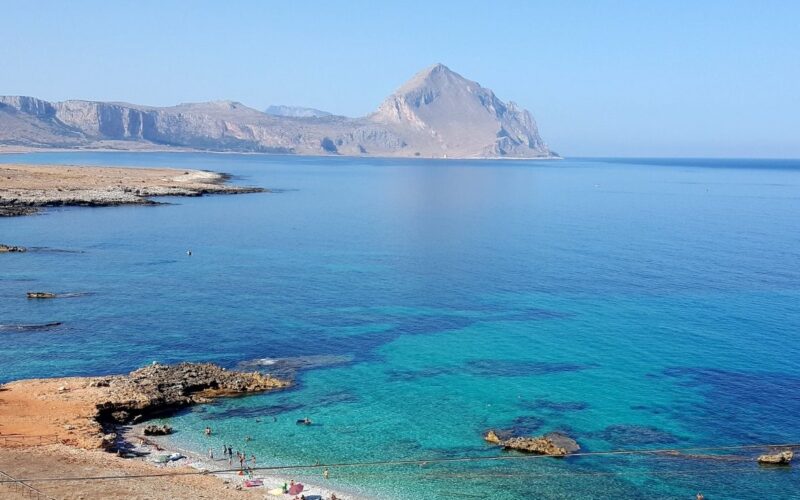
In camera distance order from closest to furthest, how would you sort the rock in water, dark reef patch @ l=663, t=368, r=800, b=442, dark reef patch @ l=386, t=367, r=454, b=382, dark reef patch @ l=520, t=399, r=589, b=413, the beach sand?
1. the beach sand
2. the rock in water
3. dark reef patch @ l=663, t=368, r=800, b=442
4. dark reef patch @ l=520, t=399, r=589, b=413
5. dark reef patch @ l=386, t=367, r=454, b=382

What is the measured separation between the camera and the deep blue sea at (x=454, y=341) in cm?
4338

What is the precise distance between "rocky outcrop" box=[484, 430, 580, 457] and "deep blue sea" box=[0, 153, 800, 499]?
0.79 meters

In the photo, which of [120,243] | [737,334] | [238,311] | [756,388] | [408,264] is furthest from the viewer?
[120,243]

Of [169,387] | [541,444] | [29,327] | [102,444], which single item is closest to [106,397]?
[169,387]

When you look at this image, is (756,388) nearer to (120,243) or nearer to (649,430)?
(649,430)

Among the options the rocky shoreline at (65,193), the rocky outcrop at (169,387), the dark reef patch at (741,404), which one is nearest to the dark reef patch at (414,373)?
the rocky outcrop at (169,387)

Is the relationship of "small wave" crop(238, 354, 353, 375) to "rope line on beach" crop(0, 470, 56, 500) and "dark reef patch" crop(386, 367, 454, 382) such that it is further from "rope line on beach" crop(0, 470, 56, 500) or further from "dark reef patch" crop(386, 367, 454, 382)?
"rope line on beach" crop(0, 470, 56, 500)

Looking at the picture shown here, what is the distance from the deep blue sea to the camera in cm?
4338

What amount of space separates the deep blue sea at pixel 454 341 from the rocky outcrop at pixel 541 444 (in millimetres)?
793

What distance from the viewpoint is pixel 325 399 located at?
51344 millimetres

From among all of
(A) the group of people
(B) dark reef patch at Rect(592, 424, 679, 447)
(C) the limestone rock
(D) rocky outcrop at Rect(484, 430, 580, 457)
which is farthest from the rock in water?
(C) the limestone rock

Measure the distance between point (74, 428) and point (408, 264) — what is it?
62982 millimetres

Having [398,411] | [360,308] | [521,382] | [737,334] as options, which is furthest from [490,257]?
[398,411]

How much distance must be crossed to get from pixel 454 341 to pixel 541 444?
22.3 metres
